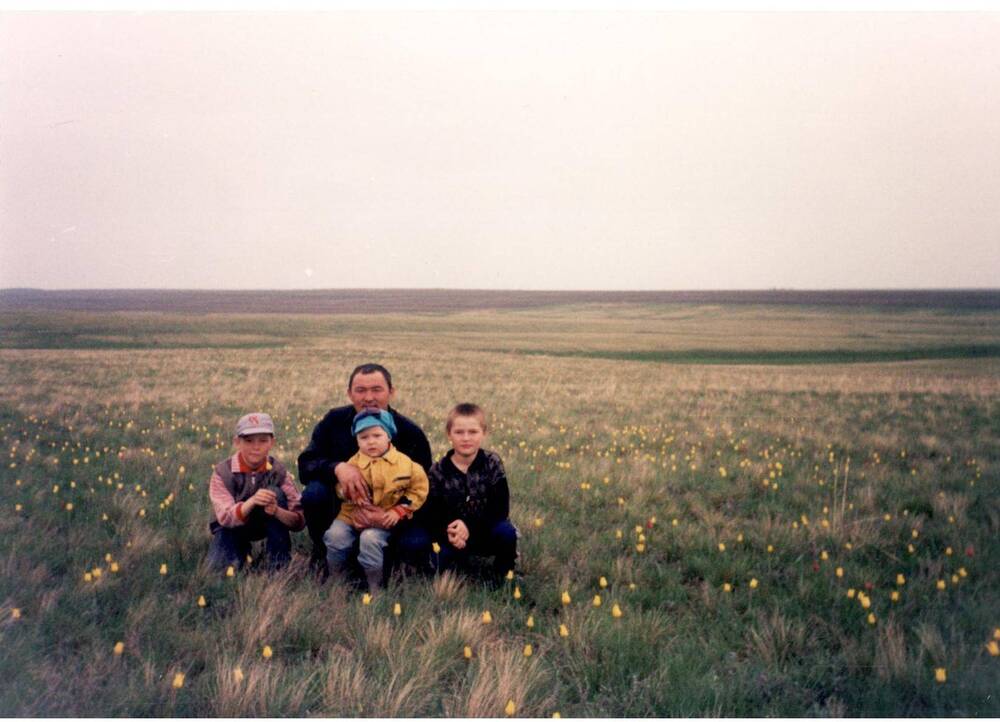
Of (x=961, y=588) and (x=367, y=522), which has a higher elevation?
(x=367, y=522)

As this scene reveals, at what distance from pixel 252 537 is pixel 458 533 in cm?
153

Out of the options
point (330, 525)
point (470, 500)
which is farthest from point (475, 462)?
point (330, 525)

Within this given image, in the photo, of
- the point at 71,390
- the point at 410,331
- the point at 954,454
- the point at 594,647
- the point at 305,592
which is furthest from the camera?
the point at 410,331

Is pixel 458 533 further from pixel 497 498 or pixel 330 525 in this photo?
pixel 330 525

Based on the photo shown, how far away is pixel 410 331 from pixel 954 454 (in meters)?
30.0

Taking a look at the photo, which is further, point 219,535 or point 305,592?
point 219,535

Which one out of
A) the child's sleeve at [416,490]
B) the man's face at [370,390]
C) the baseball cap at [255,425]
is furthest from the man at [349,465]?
the baseball cap at [255,425]

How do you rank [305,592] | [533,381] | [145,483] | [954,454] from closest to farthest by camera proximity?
[305,592]
[145,483]
[954,454]
[533,381]

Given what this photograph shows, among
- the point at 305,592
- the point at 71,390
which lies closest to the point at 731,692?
the point at 305,592

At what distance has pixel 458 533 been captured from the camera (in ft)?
14.6

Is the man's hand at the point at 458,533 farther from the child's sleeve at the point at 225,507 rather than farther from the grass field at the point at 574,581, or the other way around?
the child's sleeve at the point at 225,507

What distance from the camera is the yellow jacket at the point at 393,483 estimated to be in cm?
460

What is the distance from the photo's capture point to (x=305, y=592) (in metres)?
4.29

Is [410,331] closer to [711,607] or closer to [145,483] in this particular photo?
[145,483]
